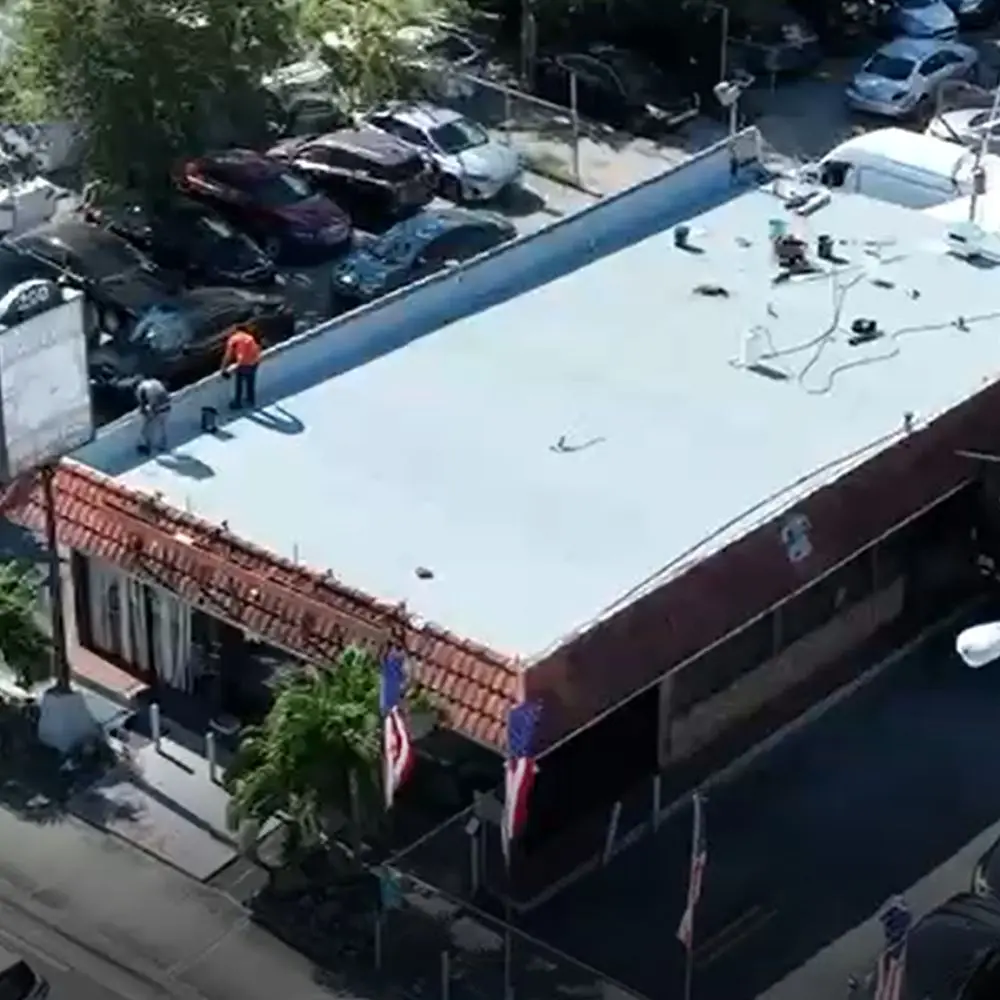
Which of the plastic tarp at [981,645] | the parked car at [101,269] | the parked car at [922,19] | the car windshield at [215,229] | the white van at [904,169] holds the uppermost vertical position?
the plastic tarp at [981,645]

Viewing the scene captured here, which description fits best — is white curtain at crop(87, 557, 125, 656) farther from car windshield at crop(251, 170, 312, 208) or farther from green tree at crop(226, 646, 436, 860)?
car windshield at crop(251, 170, 312, 208)

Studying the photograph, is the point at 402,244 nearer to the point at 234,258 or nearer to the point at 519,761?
the point at 234,258

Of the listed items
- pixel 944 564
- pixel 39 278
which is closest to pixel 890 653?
pixel 944 564

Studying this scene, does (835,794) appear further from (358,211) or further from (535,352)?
(358,211)

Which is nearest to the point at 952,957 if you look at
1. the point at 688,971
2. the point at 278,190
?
the point at 688,971

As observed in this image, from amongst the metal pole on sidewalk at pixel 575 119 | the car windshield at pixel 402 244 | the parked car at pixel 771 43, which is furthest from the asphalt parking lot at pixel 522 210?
the parked car at pixel 771 43

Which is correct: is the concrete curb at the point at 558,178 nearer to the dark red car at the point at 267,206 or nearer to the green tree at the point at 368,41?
the green tree at the point at 368,41
